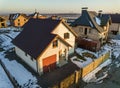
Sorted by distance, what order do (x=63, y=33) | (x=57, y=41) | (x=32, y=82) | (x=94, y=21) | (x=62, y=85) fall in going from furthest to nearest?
(x=94, y=21), (x=63, y=33), (x=57, y=41), (x=32, y=82), (x=62, y=85)

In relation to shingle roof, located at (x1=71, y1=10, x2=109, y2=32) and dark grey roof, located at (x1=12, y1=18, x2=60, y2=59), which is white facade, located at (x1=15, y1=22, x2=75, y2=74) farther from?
shingle roof, located at (x1=71, y1=10, x2=109, y2=32)

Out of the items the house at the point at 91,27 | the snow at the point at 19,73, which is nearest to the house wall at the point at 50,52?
the snow at the point at 19,73

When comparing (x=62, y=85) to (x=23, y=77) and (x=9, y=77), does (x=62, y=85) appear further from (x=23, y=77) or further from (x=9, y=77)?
(x=9, y=77)

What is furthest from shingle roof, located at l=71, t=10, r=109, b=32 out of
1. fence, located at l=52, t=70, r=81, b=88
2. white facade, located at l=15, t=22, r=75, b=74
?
fence, located at l=52, t=70, r=81, b=88

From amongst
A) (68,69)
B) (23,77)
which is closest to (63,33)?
(68,69)

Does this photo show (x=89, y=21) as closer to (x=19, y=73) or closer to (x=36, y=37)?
(x=36, y=37)

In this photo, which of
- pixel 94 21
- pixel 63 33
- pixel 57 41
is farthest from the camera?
pixel 94 21
